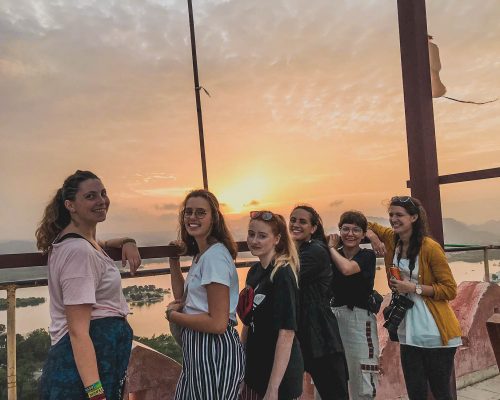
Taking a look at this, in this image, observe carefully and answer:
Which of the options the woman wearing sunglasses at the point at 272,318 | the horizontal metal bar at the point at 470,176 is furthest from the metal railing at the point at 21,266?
the horizontal metal bar at the point at 470,176

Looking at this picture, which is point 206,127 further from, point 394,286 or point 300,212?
point 394,286

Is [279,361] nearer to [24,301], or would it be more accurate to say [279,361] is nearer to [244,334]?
[244,334]

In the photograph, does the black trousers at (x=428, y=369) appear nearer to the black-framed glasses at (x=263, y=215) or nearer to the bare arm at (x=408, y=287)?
the bare arm at (x=408, y=287)

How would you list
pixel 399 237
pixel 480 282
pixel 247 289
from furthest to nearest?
pixel 480 282 < pixel 399 237 < pixel 247 289

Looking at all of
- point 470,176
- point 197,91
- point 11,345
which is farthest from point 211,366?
point 470,176

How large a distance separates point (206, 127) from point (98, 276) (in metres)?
1.38

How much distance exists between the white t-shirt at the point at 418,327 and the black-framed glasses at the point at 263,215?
894 millimetres

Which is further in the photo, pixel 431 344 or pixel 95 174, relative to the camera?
pixel 431 344

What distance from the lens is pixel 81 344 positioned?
1202 mm

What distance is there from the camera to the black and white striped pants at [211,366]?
56.9 inches

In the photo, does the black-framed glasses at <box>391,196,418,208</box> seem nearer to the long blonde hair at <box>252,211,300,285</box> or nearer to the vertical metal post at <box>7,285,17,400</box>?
the long blonde hair at <box>252,211,300,285</box>

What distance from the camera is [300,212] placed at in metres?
2.11

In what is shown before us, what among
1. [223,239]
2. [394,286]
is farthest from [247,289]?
[394,286]

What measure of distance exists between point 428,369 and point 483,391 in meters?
1.69
